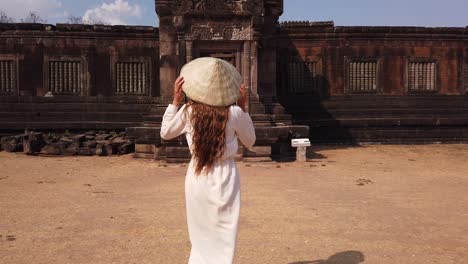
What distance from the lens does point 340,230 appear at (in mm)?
5480

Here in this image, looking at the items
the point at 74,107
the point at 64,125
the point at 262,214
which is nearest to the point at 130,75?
the point at 74,107

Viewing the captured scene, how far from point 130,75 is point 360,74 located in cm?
801

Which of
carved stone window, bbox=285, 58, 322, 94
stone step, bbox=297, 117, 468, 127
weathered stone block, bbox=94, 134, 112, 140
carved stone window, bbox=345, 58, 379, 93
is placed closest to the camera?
weathered stone block, bbox=94, 134, 112, 140

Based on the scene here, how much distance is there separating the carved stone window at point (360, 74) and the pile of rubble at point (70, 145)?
807cm

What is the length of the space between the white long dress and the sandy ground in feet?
4.07

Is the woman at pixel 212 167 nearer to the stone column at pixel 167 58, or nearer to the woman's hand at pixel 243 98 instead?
the woman's hand at pixel 243 98

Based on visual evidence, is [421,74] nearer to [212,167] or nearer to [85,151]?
[85,151]

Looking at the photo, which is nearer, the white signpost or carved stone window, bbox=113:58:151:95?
the white signpost

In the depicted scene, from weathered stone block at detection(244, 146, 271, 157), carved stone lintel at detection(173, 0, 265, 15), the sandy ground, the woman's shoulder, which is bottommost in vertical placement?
the sandy ground

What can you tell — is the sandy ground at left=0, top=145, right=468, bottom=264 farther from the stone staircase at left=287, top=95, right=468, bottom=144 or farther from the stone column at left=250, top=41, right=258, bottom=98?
the stone staircase at left=287, top=95, right=468, bottom=144

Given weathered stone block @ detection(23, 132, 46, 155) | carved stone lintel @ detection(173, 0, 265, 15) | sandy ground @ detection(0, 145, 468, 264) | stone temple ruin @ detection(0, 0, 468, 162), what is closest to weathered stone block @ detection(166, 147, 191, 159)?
sandy ground @ detection(0, 145, 468, 264)

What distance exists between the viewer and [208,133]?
3215 millimetres

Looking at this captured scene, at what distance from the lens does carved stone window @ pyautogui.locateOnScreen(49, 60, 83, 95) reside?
15.9 m

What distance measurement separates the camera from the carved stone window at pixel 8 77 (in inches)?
623
